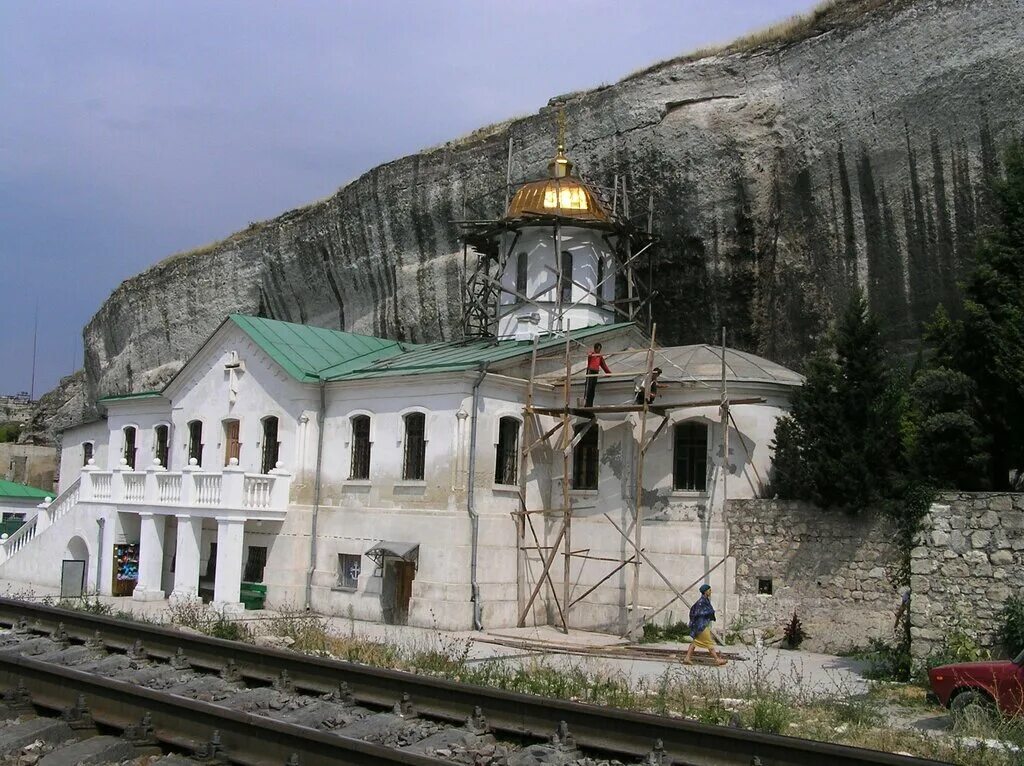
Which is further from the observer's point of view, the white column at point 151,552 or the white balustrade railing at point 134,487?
the white balustrade railing at point 134,487

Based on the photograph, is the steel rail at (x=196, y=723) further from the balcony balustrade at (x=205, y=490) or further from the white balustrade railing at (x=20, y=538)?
the white balustrade railing at (x=20, y=538)

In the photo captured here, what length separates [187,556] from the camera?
26.8m

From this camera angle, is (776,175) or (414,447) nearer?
(414,447)

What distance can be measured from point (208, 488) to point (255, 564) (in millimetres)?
2467

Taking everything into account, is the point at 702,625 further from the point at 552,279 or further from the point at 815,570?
the point at 552,279

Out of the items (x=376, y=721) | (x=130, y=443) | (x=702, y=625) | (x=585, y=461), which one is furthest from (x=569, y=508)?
(x=130, y=443)

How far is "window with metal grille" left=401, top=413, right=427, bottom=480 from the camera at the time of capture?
997 inches

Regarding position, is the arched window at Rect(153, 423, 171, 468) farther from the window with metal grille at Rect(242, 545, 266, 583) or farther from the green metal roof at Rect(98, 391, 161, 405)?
the window with metal grille at Rect(242, 545, 266, 583)

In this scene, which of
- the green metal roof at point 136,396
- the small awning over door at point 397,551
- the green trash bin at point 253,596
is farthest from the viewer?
the green metal roof at point 136,396

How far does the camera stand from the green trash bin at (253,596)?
26.3 meters

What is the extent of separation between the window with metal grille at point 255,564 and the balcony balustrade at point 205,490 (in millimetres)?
1377

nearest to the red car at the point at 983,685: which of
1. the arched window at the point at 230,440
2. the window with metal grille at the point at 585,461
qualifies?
the window with metal grille at the point at 585,461

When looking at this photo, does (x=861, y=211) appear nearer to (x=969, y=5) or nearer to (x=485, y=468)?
(x=969, y=5)

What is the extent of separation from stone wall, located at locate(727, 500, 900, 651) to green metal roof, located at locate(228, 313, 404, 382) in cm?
1098
